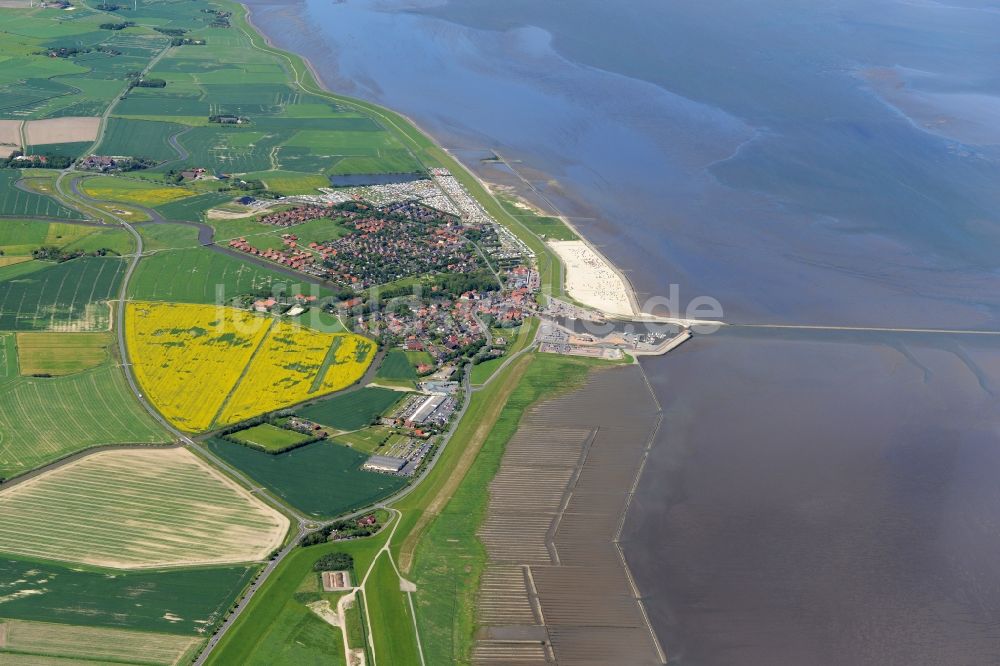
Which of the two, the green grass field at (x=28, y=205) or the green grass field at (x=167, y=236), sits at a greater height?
the green grass field at (x=28, y=205)

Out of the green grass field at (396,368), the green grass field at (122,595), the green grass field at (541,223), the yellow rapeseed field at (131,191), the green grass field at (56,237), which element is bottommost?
the green grass field at (122,595)

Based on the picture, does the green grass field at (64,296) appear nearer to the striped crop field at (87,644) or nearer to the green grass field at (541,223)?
the striped crop field at (87,644)

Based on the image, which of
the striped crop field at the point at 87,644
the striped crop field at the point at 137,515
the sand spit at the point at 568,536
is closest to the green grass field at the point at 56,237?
the striped crop field at the point at 137,515

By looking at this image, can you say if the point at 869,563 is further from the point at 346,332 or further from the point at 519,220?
the point at 519,220

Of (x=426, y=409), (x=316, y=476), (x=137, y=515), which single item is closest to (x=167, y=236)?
(x=426, y=409)

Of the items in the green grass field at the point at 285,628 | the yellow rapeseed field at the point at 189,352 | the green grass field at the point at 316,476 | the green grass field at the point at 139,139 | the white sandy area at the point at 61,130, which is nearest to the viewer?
the green grass field at the point at 285,628

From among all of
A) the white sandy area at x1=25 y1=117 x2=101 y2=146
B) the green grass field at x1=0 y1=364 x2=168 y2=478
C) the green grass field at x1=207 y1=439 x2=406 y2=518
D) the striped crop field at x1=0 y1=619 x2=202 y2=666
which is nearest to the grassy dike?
the green grass field at x1=207 y1=439 x2=406 y2=518

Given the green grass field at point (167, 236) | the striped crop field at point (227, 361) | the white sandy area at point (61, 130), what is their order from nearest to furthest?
the striped crop field at point (227, 361) < the green grass field at point (167, 236) < the white sandy area at point (61, 130)
